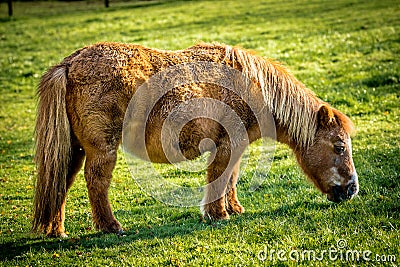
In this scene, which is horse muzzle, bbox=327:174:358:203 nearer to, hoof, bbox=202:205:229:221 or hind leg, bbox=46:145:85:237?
hoof, bbox=202:205:229:221

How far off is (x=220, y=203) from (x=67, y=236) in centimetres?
228

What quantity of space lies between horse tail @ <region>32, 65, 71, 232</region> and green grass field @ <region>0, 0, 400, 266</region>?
1.46 feet

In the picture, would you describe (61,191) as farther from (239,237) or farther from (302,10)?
(302,10)

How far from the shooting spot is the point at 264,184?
8641mm

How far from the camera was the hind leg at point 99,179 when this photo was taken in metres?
6.42

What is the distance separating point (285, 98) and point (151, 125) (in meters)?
2.10

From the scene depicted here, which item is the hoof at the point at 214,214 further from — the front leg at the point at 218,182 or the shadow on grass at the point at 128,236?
the shadow on grass at the point at 128,236

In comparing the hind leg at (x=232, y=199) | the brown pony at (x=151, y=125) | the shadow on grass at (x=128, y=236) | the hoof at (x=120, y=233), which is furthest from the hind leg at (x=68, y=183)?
the hind leg at (x=232, y=199)

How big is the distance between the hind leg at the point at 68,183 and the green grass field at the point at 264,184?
18 centimetres

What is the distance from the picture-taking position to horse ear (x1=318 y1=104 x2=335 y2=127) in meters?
6.92

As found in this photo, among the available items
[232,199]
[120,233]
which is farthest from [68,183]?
[232,199]

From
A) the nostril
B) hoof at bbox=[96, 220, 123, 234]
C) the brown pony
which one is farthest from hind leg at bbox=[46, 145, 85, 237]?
the nostril

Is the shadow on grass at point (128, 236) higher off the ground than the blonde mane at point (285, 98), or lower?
lower

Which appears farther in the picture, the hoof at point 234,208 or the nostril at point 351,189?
the hoof at point 234,208
